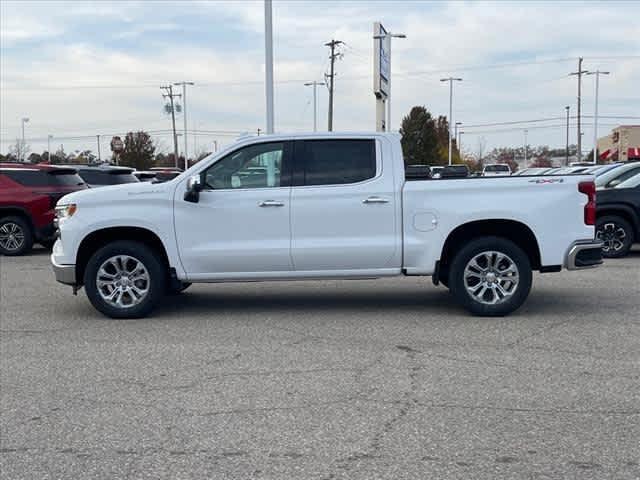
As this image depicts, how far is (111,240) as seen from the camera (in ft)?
28.1

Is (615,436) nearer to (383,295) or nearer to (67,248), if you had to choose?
(383,295)

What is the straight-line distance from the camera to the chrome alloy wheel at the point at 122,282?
8406mm

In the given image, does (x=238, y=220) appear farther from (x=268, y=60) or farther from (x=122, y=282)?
(x=268, y=60)

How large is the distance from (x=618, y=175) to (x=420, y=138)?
57214mm

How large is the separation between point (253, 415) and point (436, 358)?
205 centimetres

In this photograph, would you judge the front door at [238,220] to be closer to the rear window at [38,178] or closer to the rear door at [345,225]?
the rear door at [345,225]

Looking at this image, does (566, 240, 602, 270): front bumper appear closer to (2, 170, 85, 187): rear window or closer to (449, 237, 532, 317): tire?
(449, 237, 532, 317): tire

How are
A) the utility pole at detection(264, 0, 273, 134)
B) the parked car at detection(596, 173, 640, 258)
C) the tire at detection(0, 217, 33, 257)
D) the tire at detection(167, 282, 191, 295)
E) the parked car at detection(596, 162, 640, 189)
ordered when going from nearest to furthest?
the tire at detection(167, 282, 191, 295)
the parked car at detection(596, 173, 640, 258)
the parked car at detection(596, 162, 640, 189)
the tire at detection(0, 217, 33, 257)
the utility pole at detection(264, 0, 273, 134)

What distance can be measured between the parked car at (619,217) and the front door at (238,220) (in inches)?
282

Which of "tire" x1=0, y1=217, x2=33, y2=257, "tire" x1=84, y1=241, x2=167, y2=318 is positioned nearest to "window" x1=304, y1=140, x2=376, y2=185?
"tire" x1=84, y1=241, x2=167, y2=318

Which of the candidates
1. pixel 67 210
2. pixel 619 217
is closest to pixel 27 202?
pixel 67 210

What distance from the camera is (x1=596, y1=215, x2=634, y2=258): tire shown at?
13305mm

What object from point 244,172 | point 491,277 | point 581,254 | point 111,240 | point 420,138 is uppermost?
point 420,138

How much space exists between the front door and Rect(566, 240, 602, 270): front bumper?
9.90ft
